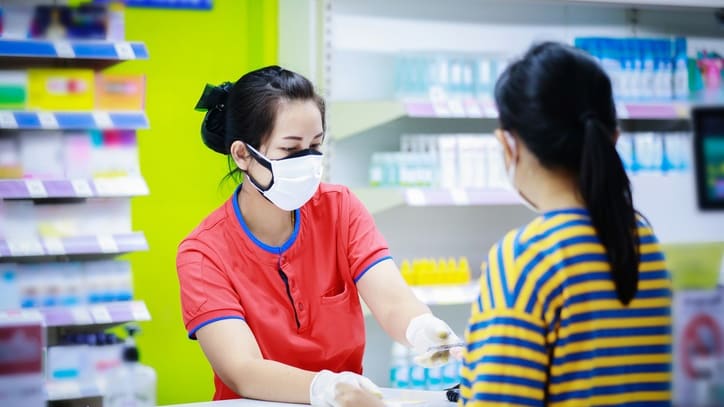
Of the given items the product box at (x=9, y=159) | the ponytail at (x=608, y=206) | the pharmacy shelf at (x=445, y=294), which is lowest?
the pharmacy shelf at (x=445, y=294)

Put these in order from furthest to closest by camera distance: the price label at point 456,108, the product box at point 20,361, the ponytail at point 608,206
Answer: the price label at point 456,108 → the ponytail at point 608,206 → the product box at point 20,361

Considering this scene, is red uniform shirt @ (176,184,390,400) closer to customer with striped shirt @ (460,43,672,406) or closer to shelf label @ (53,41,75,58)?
customer with striped shirt @ (460,43,672,406)

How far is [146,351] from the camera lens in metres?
5.03

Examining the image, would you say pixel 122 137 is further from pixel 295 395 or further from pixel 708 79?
pixel 708 79

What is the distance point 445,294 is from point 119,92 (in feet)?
6.37

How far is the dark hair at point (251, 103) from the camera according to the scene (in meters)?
2.52

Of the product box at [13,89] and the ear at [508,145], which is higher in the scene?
the product box at [13,89]

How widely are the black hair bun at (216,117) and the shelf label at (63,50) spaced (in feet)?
5.62

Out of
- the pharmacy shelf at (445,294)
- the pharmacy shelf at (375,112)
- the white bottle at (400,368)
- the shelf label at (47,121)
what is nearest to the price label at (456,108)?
the pharmacy shelf at (375,112)

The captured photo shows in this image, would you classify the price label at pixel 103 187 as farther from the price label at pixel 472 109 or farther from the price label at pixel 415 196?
the price label at pixel 472 109

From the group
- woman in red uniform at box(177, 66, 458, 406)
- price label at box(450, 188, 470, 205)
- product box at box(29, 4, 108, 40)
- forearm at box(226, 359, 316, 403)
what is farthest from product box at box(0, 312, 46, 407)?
price label at box(450, 188, 470, 205)

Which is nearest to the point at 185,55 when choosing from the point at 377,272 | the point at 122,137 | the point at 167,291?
the point at 122,137

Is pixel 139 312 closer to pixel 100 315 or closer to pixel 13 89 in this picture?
pixel 100 315

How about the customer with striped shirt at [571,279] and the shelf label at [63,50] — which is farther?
the shelf label at [63,50]
